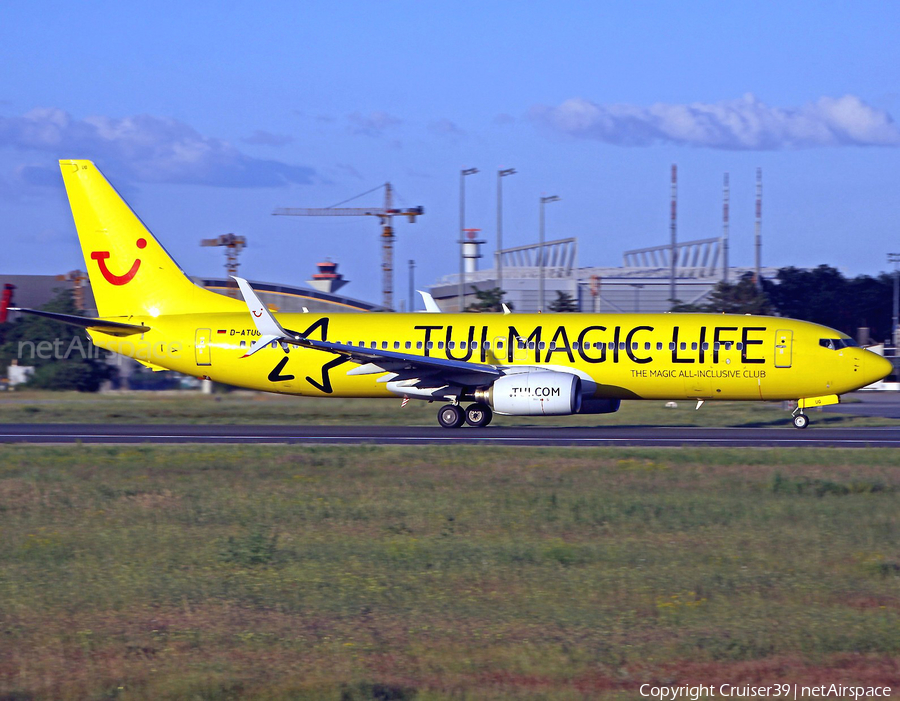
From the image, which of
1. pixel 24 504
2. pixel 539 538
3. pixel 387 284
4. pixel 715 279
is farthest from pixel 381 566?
pixel 387 284

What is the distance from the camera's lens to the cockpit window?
2745cm

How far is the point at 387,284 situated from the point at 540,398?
296 ft

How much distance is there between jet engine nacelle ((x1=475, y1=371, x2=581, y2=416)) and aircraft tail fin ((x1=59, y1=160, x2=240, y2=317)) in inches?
403

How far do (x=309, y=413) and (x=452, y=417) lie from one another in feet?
24.7

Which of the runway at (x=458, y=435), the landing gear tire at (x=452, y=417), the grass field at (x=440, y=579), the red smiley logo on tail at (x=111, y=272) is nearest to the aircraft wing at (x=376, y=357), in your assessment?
the landing gear tire at (x=452, y=417)

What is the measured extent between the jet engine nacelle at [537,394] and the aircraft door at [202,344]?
9.00m

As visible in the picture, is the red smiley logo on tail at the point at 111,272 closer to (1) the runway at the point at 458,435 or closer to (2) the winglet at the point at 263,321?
(1) the runway at the point at 458,435

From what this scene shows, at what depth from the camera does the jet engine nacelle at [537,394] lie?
26250 mm

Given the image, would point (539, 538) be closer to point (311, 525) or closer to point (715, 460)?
point (311, 525)

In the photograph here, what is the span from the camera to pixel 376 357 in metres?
27.1

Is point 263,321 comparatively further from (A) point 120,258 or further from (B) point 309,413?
(B) point 309,413

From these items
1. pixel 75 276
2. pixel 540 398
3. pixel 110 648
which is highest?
pixel 75 276

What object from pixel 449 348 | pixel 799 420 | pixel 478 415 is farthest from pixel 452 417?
pixel 799 420

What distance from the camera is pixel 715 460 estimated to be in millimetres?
19656
